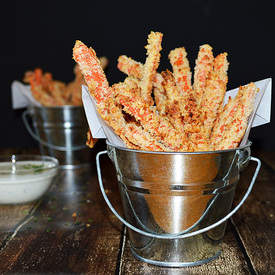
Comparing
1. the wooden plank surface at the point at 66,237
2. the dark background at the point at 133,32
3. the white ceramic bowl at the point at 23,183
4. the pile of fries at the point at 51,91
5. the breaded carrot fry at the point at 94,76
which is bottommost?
the wooden plank surface at the point at 66,237

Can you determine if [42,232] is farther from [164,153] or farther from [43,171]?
[164,153]

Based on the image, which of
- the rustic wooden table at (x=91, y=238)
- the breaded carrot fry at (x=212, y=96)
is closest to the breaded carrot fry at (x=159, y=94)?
the breaded carrot fry at (x=212, y=96)

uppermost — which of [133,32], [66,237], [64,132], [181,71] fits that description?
[133,32]

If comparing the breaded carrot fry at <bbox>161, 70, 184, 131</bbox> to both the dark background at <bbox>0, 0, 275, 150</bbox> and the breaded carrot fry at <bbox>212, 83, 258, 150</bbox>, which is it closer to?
the breaded carrot fry at <bbox>212, 83, 258, 150</bbox>

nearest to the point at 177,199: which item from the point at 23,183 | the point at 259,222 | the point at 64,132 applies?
the point at 259,222

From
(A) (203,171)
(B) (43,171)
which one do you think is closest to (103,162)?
(B) (43,171)

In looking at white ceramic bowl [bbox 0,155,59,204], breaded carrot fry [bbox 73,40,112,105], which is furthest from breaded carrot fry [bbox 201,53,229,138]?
white ceramic bowl [bbox 0,155,59,204]

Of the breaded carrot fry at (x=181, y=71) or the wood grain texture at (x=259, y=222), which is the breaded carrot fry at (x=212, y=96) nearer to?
the breaded carrot fry at (x=181, y=71)

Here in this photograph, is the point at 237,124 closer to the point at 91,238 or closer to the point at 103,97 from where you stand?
the point at 103,97
